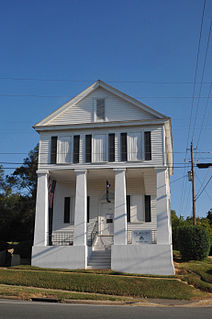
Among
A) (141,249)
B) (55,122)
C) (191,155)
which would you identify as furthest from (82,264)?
(191,155)

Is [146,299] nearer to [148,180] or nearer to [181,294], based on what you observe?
[181,294]

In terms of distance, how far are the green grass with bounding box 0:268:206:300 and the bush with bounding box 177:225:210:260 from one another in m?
4.67

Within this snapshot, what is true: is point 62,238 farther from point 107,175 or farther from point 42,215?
point 107,175

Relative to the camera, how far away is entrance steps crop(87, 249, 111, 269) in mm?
19453

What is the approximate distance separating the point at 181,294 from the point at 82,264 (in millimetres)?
6617

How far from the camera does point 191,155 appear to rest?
1129 inches

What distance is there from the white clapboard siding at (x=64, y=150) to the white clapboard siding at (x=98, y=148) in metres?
1.56

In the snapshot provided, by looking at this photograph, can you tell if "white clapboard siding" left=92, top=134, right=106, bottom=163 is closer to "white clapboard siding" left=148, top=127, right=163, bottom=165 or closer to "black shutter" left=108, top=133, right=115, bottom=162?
"black shutter" left=108, top=133, right=115, bottom=162

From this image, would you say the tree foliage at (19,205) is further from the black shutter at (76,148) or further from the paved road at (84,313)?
the paved road at (84,313)

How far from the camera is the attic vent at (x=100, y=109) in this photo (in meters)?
21.9

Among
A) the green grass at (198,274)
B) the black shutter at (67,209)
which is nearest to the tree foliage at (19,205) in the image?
the black shutter at (67,209)

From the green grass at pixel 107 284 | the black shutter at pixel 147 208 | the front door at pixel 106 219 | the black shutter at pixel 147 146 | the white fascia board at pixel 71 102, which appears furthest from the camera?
the front door at pixel 106 219

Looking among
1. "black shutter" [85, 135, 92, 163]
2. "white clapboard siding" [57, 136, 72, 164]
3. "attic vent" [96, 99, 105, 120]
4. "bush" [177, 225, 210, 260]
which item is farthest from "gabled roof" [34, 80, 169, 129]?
"bush" [177, 225, 210, 260]

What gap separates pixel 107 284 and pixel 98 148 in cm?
875
